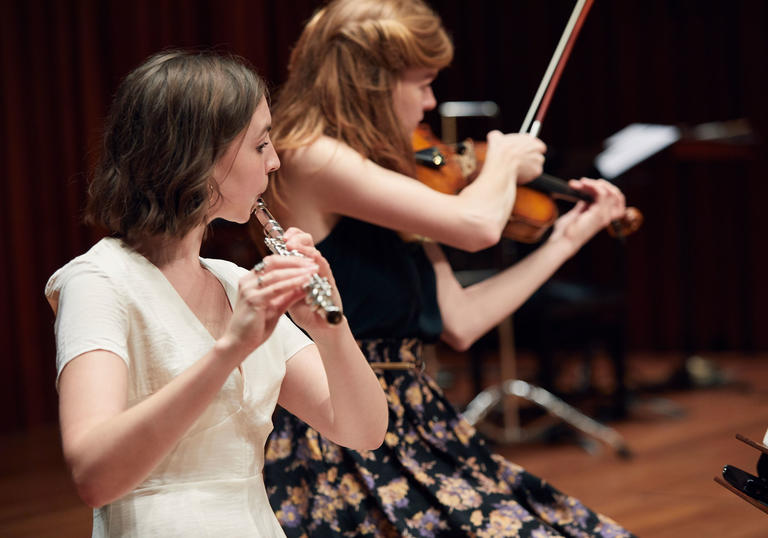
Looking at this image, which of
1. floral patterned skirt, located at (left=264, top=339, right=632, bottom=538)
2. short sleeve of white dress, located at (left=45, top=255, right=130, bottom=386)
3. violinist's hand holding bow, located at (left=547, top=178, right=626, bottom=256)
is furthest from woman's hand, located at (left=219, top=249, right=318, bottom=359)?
violinist's hand holding bow, located at (left=547, top=178, right=626, bottom=256)

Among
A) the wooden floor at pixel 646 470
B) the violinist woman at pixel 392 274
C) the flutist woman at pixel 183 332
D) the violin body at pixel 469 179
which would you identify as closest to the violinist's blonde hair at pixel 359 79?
the violinist woman at pixel 392 274

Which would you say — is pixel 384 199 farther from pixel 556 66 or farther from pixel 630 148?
pixel 630 148

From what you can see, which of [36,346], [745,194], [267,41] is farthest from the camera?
[745,194]

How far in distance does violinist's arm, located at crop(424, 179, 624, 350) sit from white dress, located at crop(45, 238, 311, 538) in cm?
70

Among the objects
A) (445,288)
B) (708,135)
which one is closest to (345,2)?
(445,288)

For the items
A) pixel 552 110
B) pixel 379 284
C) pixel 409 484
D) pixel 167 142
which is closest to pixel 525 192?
pixel 379 284

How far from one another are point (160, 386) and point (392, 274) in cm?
65

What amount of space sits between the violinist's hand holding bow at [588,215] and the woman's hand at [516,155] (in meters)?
0.09

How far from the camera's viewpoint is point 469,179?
1.80 meters

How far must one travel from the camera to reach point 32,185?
4.09 meters

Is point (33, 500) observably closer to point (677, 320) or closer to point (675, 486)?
point (675, 486)

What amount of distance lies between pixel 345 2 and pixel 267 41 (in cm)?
339

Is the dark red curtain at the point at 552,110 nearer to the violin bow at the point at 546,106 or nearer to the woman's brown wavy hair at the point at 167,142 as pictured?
the violin bow at the point at 546,106

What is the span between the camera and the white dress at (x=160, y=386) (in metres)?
0.94
